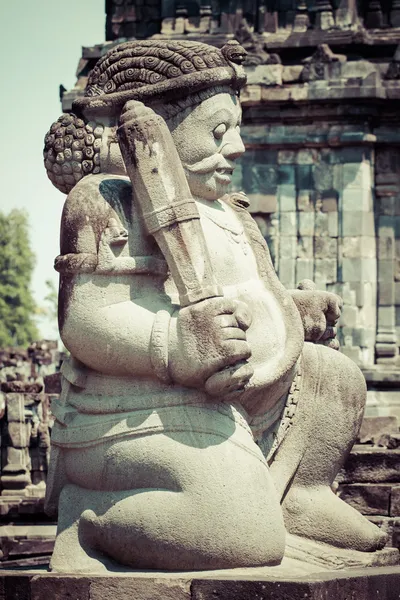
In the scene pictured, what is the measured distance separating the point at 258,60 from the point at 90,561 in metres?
19.9

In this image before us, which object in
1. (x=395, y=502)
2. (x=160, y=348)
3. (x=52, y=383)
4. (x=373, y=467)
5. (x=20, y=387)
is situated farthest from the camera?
(x=52, y=383)

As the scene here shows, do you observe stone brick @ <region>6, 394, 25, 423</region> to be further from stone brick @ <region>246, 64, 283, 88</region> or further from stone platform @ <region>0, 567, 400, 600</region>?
stone platform @ <region>0, 567, 400, 600</region>

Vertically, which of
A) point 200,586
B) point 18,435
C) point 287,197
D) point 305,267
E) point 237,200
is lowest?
point 18,435

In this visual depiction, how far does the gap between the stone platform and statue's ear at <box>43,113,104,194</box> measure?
79.0 inches

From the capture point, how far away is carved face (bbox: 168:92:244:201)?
8273mm

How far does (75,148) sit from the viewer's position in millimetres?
8383

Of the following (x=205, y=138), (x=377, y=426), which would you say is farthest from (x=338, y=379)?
(x=377, y=426)

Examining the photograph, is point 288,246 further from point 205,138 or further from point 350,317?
point 205,138

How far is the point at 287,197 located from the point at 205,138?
18.9 metres

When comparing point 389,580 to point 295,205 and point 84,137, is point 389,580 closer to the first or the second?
point 84,137

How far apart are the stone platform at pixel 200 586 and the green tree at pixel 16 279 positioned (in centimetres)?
6855

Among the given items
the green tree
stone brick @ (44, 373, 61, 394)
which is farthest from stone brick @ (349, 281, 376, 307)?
the green tree

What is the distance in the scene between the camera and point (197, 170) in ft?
27.2

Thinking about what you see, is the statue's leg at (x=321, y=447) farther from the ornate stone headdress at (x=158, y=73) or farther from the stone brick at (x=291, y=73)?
the stone brick at (x=291, y=73)
